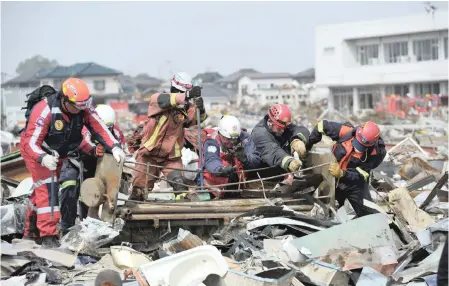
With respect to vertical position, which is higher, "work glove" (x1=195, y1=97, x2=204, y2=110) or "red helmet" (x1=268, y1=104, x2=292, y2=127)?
"work glove" (x1=195, y1=97, x2=204, y2=110)

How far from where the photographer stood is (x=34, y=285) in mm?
6691

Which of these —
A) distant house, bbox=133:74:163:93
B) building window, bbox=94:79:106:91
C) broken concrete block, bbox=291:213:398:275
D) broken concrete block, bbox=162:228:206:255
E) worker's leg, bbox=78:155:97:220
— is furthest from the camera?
distant house, bbox=133:74:163:93

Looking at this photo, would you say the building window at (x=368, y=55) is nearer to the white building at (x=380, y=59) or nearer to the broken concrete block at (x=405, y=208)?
the white building at (x=380, y=59)

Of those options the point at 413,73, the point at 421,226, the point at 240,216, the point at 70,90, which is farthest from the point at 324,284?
the point at 413,73

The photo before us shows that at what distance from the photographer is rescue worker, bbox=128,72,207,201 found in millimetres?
8570

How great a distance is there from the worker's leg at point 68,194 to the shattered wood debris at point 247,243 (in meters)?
0.20

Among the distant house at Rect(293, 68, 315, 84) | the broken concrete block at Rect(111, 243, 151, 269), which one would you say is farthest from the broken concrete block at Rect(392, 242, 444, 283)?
the distant house at Rect(293, 68, 315, 84)

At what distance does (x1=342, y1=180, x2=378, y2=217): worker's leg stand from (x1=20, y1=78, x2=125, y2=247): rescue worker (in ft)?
7.80

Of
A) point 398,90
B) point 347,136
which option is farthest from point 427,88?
point 347,136

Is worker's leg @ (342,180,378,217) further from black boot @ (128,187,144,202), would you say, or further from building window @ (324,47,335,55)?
building window @ (324,47,335,55)

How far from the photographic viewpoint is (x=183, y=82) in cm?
909

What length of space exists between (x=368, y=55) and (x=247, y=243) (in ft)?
154

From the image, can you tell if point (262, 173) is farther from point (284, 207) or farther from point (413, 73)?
point (413, 73)

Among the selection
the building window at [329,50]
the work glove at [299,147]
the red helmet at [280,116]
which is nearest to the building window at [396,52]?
the building window at [329,50]
